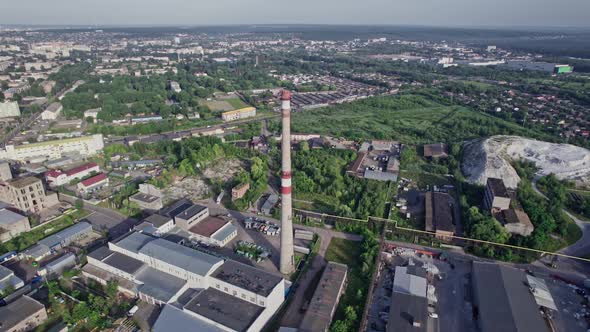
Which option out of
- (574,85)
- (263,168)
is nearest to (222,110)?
(263,168)

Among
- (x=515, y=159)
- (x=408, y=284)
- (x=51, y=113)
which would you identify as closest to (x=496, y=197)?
(x=408, y=284)

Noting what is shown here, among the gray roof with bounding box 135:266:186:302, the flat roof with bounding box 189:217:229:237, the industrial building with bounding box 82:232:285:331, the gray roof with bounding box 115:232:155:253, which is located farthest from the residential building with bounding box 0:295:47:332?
the flat roof with bounding box 189:217:229:237

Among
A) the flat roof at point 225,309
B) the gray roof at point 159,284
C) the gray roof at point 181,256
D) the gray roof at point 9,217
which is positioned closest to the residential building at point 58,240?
the gray roof at point 9,217

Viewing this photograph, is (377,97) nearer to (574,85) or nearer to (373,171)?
(373,171)

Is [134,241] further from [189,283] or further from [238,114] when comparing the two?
[238,114]

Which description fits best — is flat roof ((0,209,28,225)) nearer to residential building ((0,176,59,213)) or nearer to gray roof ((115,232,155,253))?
residential building ((0,176,59,213))

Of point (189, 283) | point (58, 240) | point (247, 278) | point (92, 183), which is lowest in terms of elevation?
point (58, 240)

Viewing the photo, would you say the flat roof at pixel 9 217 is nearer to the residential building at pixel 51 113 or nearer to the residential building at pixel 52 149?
the residential building at pixel 52 149
